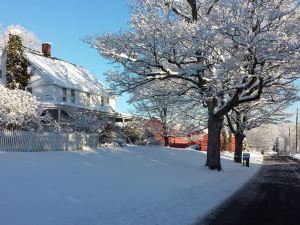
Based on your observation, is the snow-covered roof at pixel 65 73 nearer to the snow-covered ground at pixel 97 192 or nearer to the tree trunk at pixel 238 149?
the tree trunk at pixel 238 149

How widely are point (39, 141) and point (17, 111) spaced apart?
11.5ft

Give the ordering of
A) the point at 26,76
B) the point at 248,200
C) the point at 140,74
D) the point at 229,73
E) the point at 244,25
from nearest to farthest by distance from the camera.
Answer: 1. the point at 248,200
2. the point at 244,25
3. the point at 229,73
4. the point at 140,74
5. the point at 26,76

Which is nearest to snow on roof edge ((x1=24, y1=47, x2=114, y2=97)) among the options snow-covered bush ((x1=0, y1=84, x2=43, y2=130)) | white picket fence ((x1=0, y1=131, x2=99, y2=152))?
snow-covered bush ((x1=0, y1=84, x2=43, y2=130))

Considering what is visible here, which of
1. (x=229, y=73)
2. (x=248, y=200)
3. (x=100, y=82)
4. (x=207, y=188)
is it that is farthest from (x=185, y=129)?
(x=248, y=200)

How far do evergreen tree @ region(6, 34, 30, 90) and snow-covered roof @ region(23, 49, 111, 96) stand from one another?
2.07m

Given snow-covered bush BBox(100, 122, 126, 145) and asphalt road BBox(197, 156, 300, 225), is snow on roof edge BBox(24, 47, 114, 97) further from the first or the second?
asphalt road BBox(197, 156, 300, 225)

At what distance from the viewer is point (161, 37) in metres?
21.2

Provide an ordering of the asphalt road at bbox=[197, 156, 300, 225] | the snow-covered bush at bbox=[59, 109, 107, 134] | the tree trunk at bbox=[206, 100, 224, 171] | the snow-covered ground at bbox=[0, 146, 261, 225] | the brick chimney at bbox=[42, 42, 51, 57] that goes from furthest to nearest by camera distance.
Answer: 1. the brick chimney at bbox=[42, 42, 51, 57]
2. the snow-covered bush at bbox=[59, 109, 107, 134]
3. the tree trunk at bbox=[206, 100, 224, 171]
4. the asphalt road at bbox=[197, 156, 300, 225]
5. the snow-covered ground at bbox=[0, 146, 261, 225]

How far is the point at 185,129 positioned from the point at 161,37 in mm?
18364

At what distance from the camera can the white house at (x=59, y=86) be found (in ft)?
124

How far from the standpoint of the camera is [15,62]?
3572 centimetres

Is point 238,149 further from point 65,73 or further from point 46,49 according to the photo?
point 46,49

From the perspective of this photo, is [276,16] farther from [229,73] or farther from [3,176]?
[3,176]

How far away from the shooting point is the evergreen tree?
35250 millimetres
